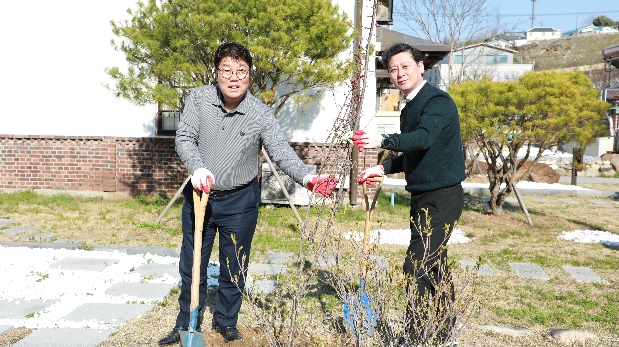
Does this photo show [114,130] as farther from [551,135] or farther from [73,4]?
[551,135]

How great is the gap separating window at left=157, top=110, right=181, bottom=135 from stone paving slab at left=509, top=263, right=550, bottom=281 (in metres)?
6.08

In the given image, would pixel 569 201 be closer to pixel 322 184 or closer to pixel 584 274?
pixel 584 274

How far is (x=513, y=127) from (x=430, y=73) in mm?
38598

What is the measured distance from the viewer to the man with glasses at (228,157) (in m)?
3.16

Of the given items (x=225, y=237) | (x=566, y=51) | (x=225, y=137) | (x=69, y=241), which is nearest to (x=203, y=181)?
(x=225, y=137)

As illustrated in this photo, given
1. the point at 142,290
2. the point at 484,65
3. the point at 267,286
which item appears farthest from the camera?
the point at 484,65

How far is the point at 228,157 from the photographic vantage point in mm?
3229

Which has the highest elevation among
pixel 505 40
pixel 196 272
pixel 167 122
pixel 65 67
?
pixel 505 40

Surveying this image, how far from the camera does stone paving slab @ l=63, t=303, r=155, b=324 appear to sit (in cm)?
394

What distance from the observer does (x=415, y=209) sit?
3324 mm

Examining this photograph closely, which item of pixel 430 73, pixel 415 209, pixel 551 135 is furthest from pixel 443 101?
pixel 430 73

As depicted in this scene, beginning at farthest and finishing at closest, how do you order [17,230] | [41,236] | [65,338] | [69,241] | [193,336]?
1. [17,230]
2. [41,236]
3. [69,241]
4. [65,338]
5. [193,336]

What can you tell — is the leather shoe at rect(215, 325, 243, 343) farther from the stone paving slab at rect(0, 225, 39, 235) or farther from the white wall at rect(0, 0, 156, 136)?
the white wall at rect(0, 0, 156, 136)

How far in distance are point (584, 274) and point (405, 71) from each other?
362 centimetres
